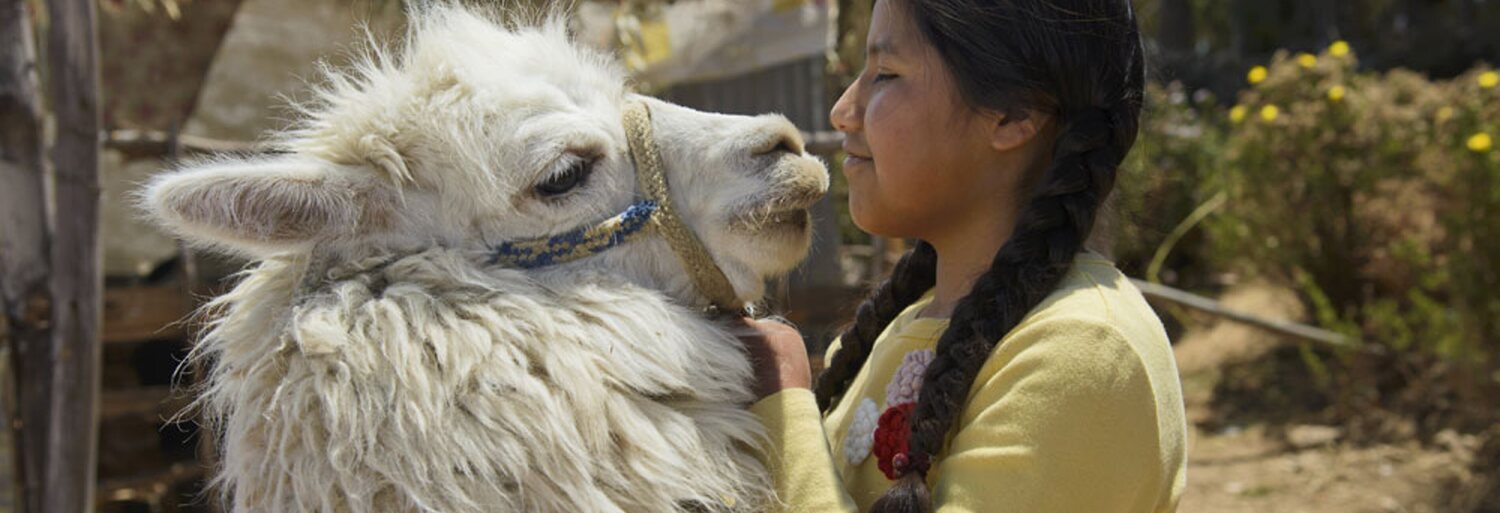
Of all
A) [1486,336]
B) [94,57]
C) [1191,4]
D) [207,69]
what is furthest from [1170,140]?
[1191,4]

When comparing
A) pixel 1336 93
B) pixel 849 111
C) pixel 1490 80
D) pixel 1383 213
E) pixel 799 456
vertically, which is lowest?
pixel 1383 213

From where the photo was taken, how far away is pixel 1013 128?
135 cm

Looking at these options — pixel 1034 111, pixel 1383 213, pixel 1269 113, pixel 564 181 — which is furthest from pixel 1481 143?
pixel 564 181

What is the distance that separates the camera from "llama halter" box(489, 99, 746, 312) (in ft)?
5.01

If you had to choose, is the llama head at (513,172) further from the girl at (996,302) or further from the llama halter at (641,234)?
the girl at (996,302)

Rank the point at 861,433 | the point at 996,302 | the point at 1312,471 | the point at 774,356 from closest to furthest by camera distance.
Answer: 1. the point at 996,302
2. the point at 861,433
3. the point at 774,356
4. the point at 1312,471

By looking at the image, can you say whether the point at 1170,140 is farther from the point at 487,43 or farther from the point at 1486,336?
the point at 487,43

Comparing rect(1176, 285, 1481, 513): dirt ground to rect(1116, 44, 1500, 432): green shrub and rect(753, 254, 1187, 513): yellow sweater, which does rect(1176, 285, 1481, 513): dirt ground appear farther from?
rect(753, 254, 1187, 513): yellow sweater

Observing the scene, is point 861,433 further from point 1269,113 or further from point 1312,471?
point 1269,113

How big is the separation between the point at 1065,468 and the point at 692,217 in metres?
0.62

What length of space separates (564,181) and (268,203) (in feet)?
1.15

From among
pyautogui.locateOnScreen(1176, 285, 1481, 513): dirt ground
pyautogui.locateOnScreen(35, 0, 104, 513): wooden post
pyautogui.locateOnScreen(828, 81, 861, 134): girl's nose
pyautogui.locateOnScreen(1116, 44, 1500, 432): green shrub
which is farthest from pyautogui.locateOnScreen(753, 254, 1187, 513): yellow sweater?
pyautogui.locateOnScreen(1176, 285, 1481, 513): dirt ground

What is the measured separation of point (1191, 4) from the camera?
20438 mm

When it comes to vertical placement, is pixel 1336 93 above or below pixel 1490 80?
below
